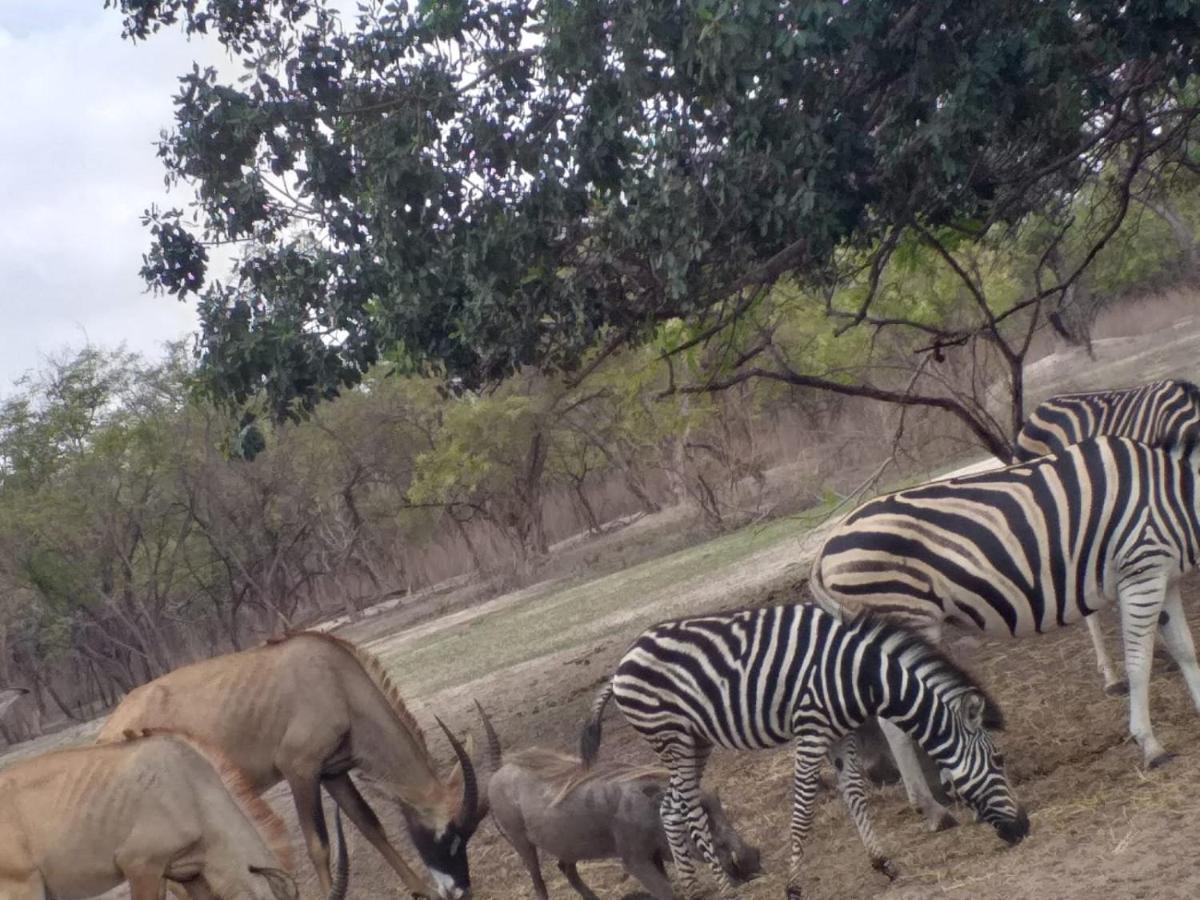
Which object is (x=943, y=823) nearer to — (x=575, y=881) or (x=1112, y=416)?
(x=575, y=881)

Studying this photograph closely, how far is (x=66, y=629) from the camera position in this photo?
47.9 m

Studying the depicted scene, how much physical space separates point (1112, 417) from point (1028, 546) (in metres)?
3.24

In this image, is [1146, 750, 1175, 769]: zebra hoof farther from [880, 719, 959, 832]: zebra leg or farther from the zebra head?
[880, 719, 959, 832]: zebra leg

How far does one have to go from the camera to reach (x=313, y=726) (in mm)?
9359

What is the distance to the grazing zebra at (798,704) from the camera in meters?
6.88

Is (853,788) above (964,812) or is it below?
above

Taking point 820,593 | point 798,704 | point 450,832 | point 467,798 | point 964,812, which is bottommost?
point 964,812

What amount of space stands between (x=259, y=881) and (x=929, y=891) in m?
3.13

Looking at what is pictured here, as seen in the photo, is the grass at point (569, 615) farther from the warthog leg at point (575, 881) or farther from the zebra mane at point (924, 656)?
the zebra mane at point (924, 656)

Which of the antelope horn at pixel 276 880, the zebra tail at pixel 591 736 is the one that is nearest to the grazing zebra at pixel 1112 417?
the zebra tail at pixel 591 736

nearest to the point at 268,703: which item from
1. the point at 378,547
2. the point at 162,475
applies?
the point at 162,475

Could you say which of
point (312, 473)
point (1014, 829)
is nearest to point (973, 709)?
point (1014, 829)

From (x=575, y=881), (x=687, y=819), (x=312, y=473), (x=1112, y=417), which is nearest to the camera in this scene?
(x=687, y=819)

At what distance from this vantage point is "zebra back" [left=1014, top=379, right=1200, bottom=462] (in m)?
10.1
